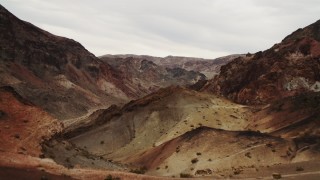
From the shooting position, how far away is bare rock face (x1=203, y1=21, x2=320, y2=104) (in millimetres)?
74188

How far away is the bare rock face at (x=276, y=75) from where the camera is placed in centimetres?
7419

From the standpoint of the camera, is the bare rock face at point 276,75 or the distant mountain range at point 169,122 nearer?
the distant mountain range at point 169,122

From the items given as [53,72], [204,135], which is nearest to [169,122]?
[204,135]

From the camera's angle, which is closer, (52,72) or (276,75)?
(276,75)

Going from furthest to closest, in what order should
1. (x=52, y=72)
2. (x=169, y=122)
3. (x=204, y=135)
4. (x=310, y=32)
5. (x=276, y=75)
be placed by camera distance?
(x=52, y=72) → (x=310, y=32) → (x=276, y=75) → (x=169, y=122) → (x=204, y=135)

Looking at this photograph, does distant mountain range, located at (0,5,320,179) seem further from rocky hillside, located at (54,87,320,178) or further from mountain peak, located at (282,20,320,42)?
mountain peak, located at (282,20,320,42)

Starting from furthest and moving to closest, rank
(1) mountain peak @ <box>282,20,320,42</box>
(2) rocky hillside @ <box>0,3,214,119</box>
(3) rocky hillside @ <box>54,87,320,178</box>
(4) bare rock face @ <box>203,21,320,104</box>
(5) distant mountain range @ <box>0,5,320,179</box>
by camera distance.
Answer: (2) rocky hillside @ <box>0,3,214,119</box>
(1) mountain peak @ <box>282,20,320,42</box>
(4) bare rock face @ <box>203,21,320,104</box>
(3) rocky hillside @ <box>54,87,320,178</box>
(5) distant mountain range @ <box>0,5,320,179</box>

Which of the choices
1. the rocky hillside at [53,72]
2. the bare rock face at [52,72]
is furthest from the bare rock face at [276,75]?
the rocky hillside at [53,72]

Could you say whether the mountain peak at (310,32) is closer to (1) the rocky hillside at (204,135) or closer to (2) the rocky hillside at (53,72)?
→ (1) the rocky hillside at (204,135)

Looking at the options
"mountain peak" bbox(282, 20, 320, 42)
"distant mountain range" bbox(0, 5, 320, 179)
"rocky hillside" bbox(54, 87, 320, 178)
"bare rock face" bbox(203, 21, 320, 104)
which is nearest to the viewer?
"distant mountain range" bbox(0, 5, 320, 179)

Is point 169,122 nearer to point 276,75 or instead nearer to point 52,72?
point 276,75

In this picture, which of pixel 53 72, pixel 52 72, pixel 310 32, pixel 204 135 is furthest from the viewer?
pixel 53 72

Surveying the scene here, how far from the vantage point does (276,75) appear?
253ft

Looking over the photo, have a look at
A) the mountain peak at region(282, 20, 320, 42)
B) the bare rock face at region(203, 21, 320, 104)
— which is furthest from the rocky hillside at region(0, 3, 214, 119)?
the mountain peak at region(282, 20, 320, 42)
